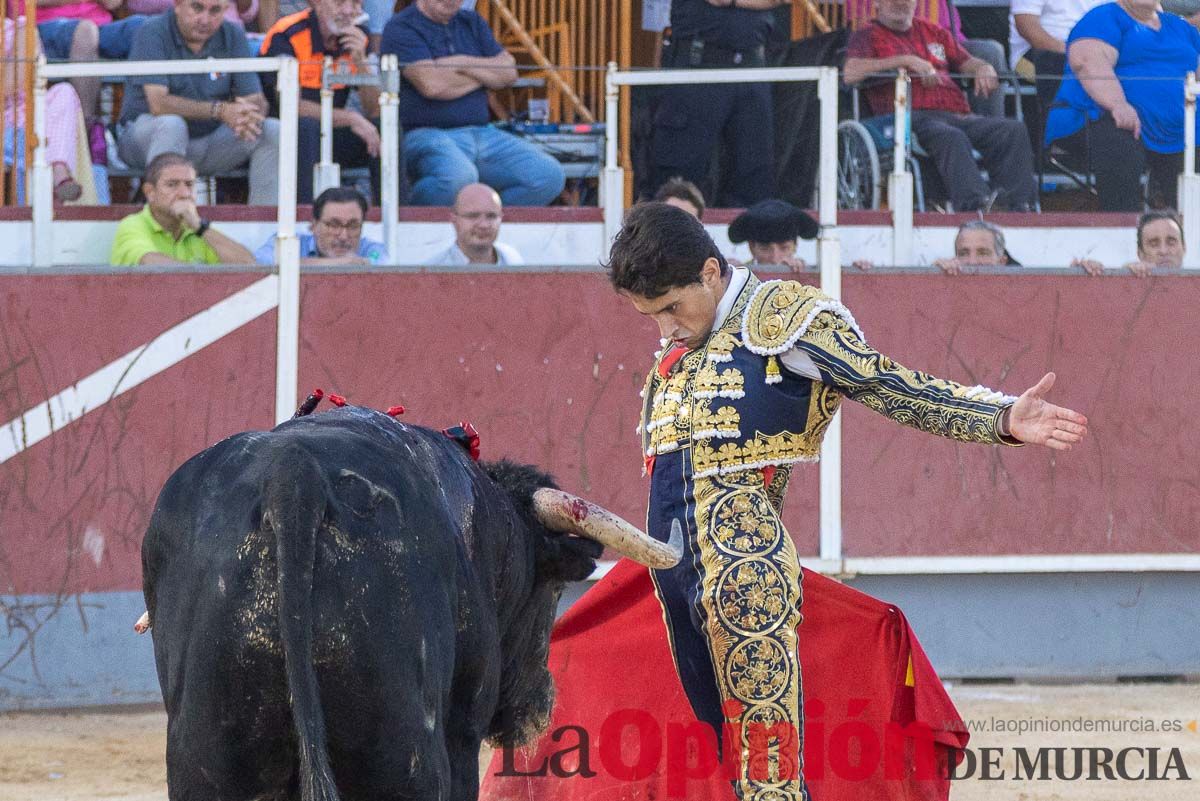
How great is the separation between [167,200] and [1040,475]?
337 cm

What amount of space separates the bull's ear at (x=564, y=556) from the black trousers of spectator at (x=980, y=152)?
14.2 ft

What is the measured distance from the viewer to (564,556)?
3170 mm

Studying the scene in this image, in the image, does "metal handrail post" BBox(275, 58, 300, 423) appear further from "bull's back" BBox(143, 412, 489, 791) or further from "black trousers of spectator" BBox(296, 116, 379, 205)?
"bull's back" BBox(143, 412, 489, 791)

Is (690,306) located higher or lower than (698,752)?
higher

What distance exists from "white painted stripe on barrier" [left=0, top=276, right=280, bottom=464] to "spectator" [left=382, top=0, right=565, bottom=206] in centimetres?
126

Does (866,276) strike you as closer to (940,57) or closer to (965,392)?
(940,57)

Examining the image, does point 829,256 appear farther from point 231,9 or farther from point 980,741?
point 231,9

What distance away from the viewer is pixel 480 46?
7.48 meters

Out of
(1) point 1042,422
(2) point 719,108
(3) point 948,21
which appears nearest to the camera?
(1) point 1042,422

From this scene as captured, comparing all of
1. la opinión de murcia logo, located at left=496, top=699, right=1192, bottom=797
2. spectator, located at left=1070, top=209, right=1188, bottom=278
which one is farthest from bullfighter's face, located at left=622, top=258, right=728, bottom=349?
spectator, located at left=1070, top=209, right=1188, bottom=278

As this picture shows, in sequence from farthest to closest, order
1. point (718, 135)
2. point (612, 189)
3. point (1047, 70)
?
1. point (1047, 70)
2. point (718, 135)
3. point (612, 189)

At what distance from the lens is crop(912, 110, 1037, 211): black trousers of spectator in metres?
7.07

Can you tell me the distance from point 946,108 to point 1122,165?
81 centimetres

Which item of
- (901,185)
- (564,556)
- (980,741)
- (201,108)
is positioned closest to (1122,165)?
(901,185)
